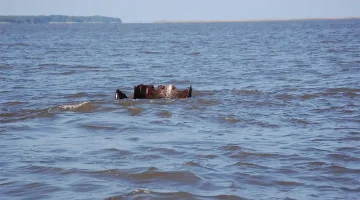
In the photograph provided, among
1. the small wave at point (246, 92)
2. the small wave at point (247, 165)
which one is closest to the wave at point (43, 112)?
the small wave at point (246, 92)

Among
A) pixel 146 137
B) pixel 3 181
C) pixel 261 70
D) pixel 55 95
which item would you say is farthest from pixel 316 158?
pixel 261 70

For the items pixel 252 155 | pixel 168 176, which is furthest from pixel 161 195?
pixel 252 155

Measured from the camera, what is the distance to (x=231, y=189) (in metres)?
6.75

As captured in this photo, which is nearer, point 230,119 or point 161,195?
point 161,195

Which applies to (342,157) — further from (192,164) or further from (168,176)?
(168,176)

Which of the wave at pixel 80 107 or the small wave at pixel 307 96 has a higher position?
the small wave at pixel 307 96

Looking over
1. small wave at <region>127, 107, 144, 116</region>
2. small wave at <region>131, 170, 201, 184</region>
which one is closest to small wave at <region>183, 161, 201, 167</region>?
small wave at <region>131, 170, 201, 184</region>

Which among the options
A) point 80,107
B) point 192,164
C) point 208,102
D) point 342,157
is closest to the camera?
point 192,164

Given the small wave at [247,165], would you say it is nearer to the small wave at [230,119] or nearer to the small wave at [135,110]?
the small wave at [230,119]

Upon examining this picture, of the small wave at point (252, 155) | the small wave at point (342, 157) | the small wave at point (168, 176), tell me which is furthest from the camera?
the small wave at point (252, 155)

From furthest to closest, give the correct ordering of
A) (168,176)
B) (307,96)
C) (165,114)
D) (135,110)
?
(307,96) < (135,110) < (165,114) < (168,176)

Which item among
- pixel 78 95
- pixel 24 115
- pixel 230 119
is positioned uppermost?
pixel 230 119

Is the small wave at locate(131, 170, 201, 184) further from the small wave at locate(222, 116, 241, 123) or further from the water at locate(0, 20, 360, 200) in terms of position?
the small wave at locate(222, 116, 241, 123)

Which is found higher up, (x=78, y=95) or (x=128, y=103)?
(x=128, y=103)
